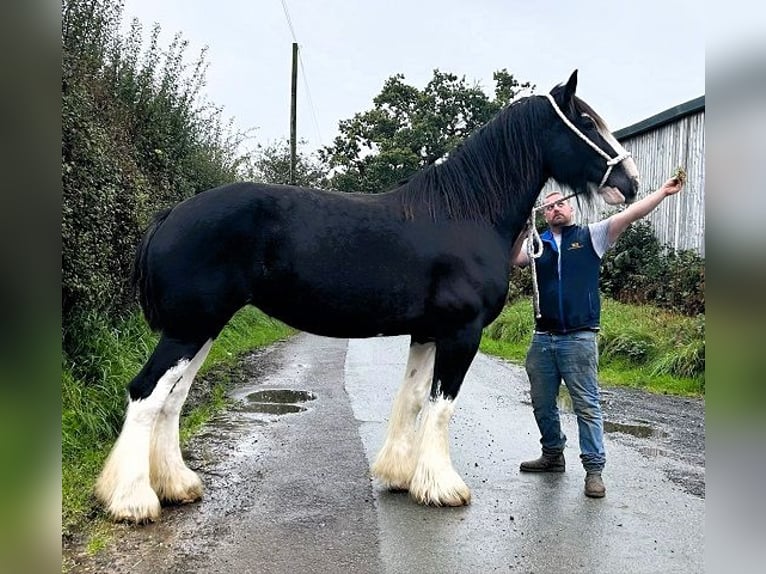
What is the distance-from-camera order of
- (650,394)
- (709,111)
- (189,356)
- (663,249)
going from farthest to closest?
1. (663,249)
2. (650,394)
3. (189,356)
4. (709,111)

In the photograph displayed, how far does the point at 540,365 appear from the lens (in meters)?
4.59

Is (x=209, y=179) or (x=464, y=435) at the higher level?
(x=209, y=179)

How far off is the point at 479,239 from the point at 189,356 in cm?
180

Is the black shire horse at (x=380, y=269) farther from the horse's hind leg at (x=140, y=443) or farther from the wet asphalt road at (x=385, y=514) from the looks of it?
the wet asphalt road at (x=385, y=514)

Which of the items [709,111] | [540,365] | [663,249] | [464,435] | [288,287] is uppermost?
[663,249]

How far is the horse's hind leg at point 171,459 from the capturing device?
144 inches

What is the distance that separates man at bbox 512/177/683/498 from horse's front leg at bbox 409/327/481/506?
82cm

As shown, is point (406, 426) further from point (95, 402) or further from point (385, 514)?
point (95, 402)

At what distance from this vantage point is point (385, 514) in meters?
3.65

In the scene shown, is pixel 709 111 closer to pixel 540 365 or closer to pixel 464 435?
pixel 540 365

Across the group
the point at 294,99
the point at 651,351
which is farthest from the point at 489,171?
the point at 294,99

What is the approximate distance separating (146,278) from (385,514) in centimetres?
187

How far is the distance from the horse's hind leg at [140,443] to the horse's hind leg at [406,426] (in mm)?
1381
